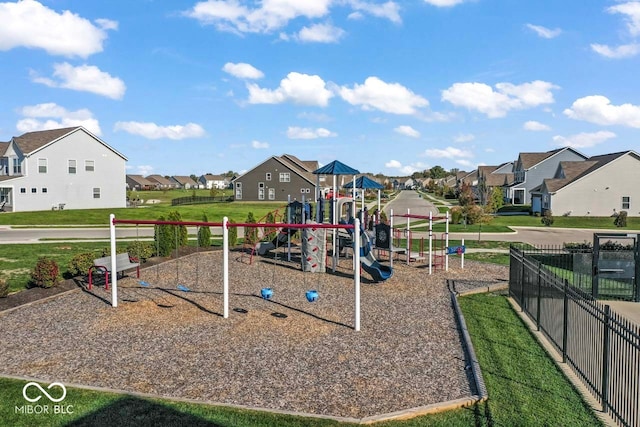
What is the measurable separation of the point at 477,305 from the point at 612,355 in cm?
590

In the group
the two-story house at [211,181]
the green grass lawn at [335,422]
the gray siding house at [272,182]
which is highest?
the two-story house at [211,181]

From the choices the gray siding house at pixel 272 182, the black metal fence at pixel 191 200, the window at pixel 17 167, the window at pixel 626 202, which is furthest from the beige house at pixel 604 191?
the window at pixel 17 167

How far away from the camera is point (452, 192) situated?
102500 mm

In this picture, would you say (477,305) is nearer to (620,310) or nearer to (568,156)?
(620,310)

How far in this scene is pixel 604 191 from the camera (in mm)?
49875

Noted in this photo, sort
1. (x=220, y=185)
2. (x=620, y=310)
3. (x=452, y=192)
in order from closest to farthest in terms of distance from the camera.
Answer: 1. (x=620, y=310)
2. (x=452, y=192)
3. (x=220, y=185)

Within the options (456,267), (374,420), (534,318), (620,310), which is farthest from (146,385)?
(456,267)

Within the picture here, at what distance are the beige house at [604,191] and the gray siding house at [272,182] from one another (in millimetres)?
35059

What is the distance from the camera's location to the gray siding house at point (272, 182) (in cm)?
7238

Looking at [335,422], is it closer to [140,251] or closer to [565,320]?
[565,320]

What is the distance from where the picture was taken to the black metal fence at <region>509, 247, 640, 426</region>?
22.3 feet

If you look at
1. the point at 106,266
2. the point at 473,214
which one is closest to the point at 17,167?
the point at 106,266

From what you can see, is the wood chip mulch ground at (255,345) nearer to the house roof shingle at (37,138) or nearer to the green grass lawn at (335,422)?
the green grass lawn at (335,422)

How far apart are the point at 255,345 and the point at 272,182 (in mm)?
64074
